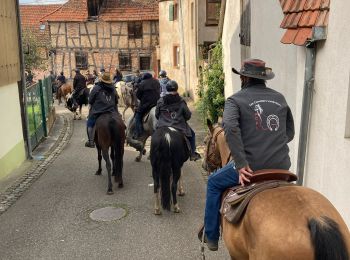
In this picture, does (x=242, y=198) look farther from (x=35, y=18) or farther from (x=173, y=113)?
(x=35, y=18)

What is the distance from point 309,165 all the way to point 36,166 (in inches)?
308

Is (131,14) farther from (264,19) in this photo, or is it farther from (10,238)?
(10,238)

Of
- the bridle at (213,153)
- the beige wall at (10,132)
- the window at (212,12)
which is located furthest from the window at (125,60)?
the bridle at (213,153)

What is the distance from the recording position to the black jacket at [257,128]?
13.5 ft

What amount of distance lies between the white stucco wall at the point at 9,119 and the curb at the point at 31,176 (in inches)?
A: 32.2

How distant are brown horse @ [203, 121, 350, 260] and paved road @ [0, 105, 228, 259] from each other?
2.75m

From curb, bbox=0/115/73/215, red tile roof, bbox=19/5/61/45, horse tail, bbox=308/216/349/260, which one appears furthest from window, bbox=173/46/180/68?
horse tail, bbox=308/216/349/260

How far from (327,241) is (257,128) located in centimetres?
139

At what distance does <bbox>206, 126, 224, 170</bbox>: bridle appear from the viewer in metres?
5.61

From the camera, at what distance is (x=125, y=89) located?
69.7ft

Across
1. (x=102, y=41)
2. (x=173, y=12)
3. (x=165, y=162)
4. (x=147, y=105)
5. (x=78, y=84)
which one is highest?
(x=173, y=12)

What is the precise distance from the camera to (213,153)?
564 cm

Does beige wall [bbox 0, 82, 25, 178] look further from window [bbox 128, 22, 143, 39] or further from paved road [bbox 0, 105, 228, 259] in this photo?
window [bbox 128, 22, 143, 39]

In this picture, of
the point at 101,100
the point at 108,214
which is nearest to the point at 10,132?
the point at 101,100
